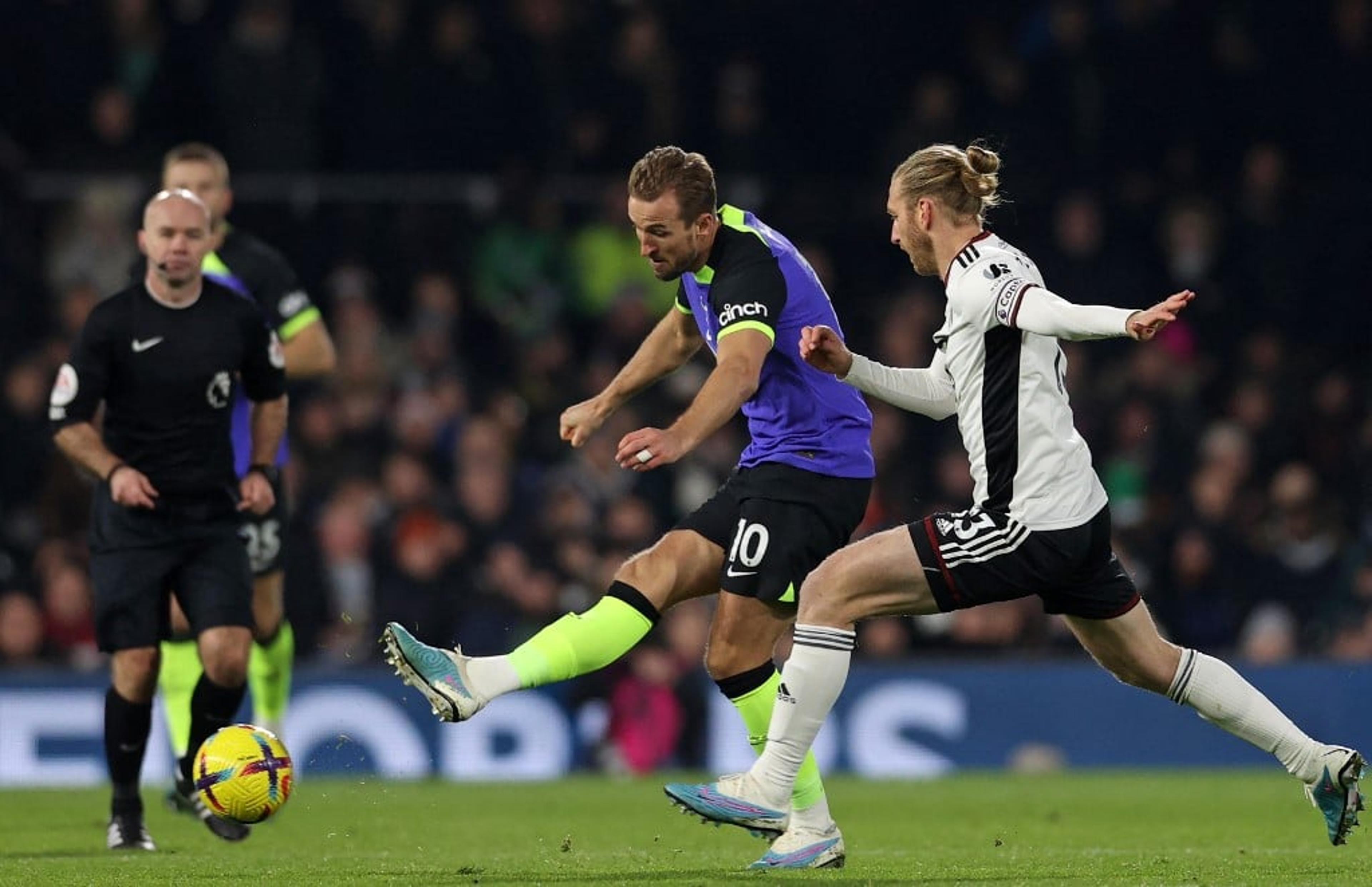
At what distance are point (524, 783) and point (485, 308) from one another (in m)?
3.91

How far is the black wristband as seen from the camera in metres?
9.34

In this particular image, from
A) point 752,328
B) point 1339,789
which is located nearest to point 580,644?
point 752,328

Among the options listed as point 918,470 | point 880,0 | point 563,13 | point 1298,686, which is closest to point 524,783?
point 918,470

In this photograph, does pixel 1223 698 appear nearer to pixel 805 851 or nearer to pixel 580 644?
pixel 805 851

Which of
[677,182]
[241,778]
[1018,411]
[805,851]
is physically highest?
[677,182]

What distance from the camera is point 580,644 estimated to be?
766 centimetres

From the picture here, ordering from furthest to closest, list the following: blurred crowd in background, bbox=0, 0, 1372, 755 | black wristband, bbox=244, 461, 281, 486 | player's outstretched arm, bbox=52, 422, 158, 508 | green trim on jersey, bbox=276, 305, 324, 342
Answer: blurred crowd in background, bbox=0, 0, 1372, 755 → green trim on jersey, bbox=276, 305, 324, 342 → black wristband, bbox=244, 461, 281, 486 → player's outstretched arm, bbox=52, 422, 158, 508

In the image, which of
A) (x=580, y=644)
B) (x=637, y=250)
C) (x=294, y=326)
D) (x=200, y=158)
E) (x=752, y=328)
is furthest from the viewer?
(x=637, y=250)

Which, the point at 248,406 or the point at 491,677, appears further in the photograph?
the point at 248,406

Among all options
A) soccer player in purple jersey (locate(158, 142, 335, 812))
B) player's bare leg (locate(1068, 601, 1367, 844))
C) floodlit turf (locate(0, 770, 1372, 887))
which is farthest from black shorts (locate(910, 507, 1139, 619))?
soccer player in purple jersey (locate(158, 142, 335, 812))

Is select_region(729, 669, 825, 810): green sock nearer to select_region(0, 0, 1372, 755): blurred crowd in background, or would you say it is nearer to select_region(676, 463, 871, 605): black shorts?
select_region(676, 463, 871, 605): black shorts

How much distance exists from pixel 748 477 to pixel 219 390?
223cm

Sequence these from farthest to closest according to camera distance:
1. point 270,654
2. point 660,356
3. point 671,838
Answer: point 270,654 < point 671,838 < point 660,356

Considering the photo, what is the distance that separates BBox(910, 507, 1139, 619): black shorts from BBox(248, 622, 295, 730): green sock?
4.07 m
